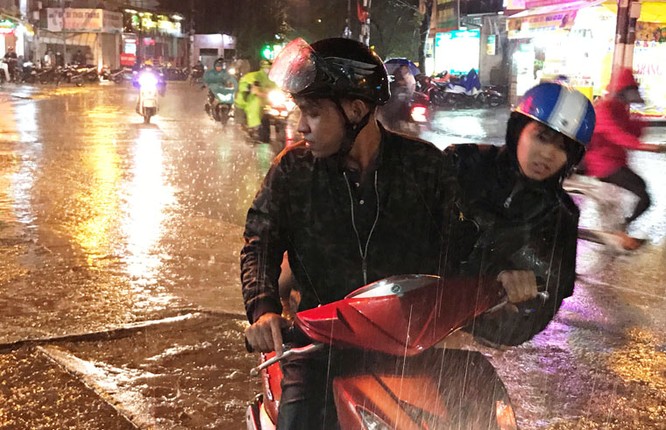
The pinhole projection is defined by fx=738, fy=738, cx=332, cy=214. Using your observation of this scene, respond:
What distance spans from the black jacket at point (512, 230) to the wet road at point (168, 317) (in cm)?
172

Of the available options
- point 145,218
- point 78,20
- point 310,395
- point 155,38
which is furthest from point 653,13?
point 155,38

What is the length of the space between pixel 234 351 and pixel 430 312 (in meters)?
3.00

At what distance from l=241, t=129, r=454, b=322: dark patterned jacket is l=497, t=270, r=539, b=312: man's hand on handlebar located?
497 millimetres

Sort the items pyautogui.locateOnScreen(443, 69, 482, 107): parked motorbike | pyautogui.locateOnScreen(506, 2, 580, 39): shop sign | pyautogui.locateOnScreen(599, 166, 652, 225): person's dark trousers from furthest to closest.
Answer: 1. pyautogui.locateOnScreen(443, 69, 482, 107): parked motorbike
2. pyautogui.locateOnScreen(506, 2, 580, 39): shop sign
3. pyautogui.locateOnScreen(599, 166, 652, 225): person's dark trousers

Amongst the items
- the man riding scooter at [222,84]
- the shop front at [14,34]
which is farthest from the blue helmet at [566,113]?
the shop front at [14,34]

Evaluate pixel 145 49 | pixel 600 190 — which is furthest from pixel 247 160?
pixel 145 49

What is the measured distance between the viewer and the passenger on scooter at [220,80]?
18.3 meters

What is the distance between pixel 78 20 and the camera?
5609 cm

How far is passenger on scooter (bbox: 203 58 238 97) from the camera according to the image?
1834 centimetres

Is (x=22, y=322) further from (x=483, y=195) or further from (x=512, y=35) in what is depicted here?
(x=512, y=35)

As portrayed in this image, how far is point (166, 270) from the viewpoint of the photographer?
20.4 ft

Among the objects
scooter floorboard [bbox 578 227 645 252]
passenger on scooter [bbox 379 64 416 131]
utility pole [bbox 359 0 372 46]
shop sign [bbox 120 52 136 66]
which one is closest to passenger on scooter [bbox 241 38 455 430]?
scooter floorboard [bbox 578 227 645 252]

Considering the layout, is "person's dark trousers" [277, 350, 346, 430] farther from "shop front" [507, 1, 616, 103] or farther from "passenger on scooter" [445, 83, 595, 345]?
"shop front" [507, 1, 616, 103]

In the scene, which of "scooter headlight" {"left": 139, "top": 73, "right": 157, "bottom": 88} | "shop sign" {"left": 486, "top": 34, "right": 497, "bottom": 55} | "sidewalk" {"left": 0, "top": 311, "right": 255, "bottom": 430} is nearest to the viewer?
"sidewalk" {"left": 0, "top": 311, "right": 255, "bottom": 430}
